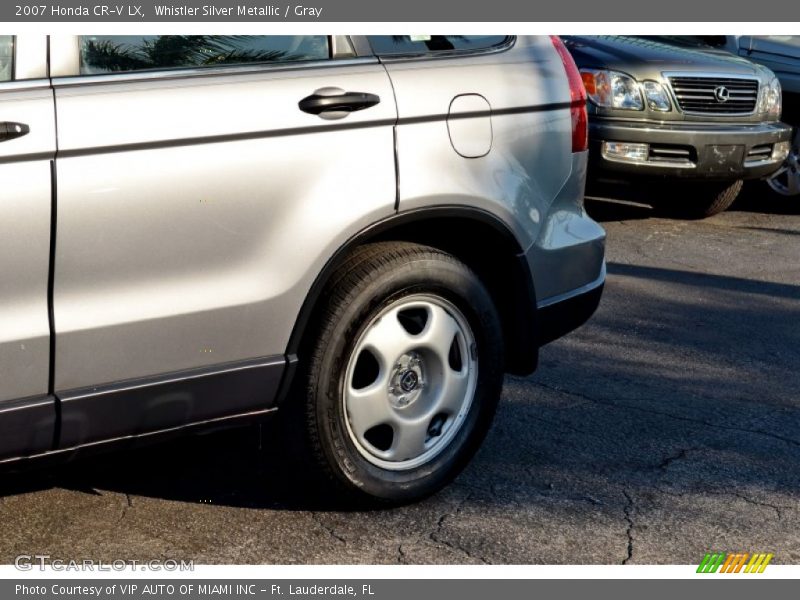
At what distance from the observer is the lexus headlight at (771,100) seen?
9.38 m

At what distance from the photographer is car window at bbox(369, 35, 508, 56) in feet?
13.1

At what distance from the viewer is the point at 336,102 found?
3732mm

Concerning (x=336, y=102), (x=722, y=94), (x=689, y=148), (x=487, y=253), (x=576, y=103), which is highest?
(x=336, y=102)

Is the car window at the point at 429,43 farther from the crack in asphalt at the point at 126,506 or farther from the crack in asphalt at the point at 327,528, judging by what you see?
the crack in asphalt at the point at 126,506

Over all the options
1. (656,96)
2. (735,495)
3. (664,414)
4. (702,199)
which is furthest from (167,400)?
(702,199)

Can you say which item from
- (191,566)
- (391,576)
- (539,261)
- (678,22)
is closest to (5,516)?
(191,566)

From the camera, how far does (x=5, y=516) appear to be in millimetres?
3992

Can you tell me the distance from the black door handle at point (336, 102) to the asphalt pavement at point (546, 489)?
3.98 ft

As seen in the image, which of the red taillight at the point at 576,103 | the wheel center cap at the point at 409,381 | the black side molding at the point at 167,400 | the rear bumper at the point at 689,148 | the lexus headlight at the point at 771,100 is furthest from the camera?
the lexus headlight at the point at 771,100

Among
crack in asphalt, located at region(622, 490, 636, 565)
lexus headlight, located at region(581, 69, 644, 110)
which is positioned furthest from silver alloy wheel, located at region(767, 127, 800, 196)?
crack in asphalt, located at region(622, 490, 636, 565)

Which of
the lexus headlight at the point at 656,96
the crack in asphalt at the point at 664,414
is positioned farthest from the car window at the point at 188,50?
the lexus headlight at the point at 656,96

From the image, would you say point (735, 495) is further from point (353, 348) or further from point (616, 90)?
point (616, 90)

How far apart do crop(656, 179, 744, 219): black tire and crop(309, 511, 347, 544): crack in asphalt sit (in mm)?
6212

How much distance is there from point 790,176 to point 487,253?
6.53 m
